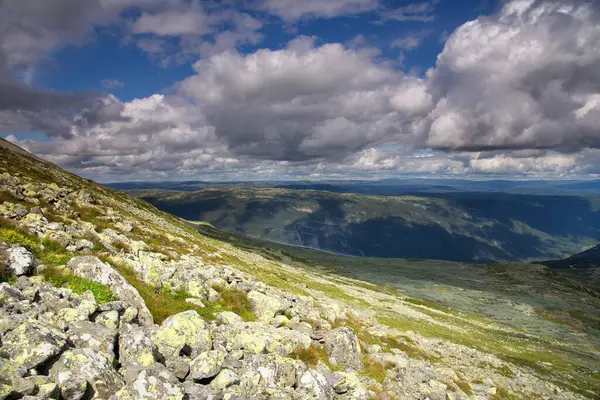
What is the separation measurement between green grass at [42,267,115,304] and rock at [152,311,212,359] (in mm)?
4159

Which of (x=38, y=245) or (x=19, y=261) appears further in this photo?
(x=38, y=245)

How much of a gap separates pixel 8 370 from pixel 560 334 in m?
155

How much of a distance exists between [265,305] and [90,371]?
17.8 meters

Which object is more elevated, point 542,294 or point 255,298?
point 255,298

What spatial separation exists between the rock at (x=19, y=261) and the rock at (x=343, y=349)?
1903cm

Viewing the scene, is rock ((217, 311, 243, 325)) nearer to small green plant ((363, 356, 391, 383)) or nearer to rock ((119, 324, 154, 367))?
rock ((119, 324, 154, 367))

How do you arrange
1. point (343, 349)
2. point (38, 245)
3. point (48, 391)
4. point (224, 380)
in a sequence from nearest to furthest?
point (48, 391)
point (224, 380)
point (38, 245)
point (343, 349)

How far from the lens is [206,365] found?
13.5 metres

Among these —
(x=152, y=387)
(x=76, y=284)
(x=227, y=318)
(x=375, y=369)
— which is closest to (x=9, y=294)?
(x=76, y=284)

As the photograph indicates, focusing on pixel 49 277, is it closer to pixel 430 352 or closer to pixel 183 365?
pixel 183 365

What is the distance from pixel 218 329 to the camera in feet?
60.5

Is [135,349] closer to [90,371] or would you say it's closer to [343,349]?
[90,371]

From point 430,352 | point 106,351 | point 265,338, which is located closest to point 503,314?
point 430,352

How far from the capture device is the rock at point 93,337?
12188 mm
